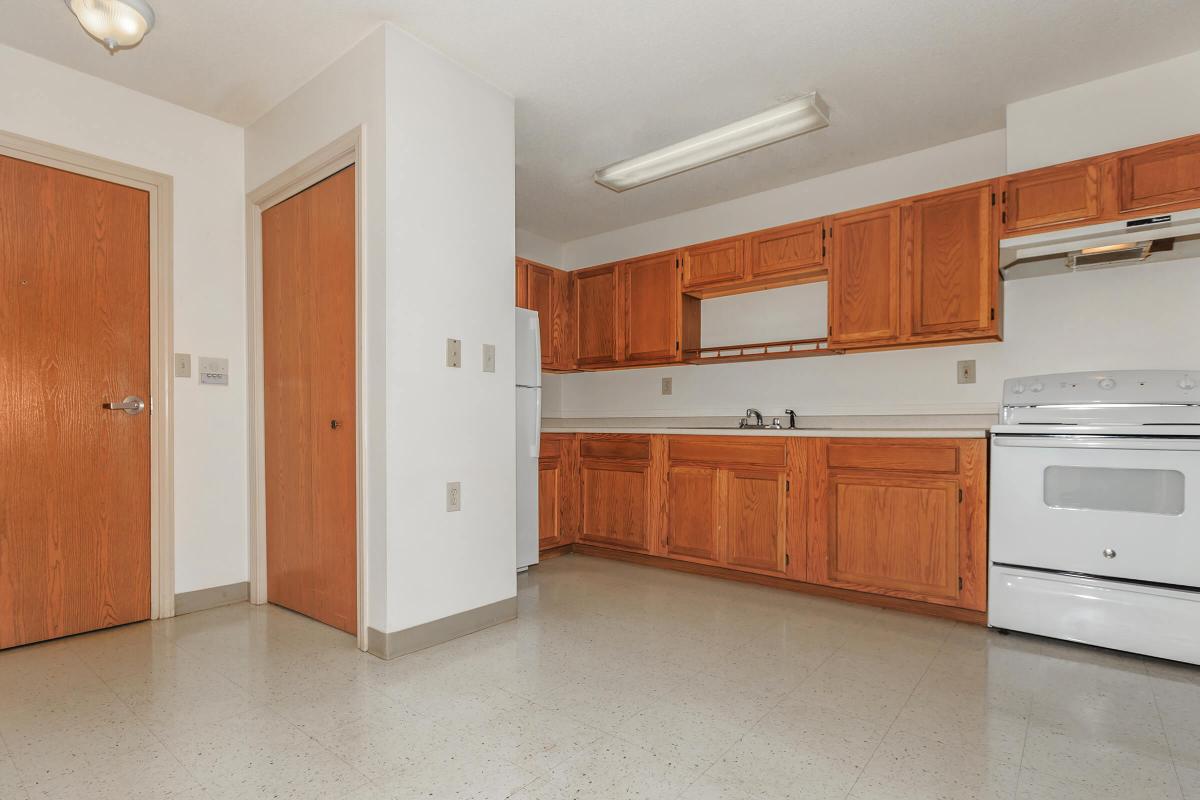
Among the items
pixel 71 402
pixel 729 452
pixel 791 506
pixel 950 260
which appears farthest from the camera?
pixel 729 452

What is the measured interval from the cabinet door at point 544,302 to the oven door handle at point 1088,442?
117 inches

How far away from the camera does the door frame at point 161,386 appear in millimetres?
2953

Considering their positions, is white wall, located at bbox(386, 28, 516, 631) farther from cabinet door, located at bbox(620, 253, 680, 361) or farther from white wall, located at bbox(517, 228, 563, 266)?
white wall, located at bbox(517, 228, 563, 266)

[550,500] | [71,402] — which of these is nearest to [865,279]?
[550,500]

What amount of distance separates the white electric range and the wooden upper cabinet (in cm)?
132

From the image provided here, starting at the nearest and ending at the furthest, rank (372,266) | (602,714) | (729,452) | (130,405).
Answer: (602,714) < (372,266) < (130,405) < (729,452)

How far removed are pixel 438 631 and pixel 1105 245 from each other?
331cm

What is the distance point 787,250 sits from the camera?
3746 mm

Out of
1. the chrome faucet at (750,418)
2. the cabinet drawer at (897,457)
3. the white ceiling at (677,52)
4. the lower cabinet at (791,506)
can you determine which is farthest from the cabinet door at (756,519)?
the white ceiling at (677,52)

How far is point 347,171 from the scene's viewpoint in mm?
2721

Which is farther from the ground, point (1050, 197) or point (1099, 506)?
point (1050, 197)

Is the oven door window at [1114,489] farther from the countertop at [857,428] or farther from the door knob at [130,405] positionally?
the door knob at [130,405]

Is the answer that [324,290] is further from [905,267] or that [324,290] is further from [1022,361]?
[1022,361]

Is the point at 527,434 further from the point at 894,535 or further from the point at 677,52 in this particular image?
the point at 677,52
